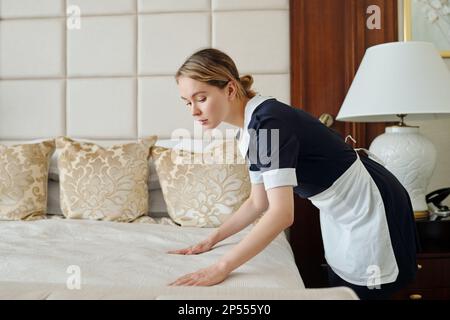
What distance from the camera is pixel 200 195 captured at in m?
1.89

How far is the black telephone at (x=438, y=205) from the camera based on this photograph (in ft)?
6.28

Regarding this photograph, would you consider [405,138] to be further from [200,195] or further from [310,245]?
[200,195]

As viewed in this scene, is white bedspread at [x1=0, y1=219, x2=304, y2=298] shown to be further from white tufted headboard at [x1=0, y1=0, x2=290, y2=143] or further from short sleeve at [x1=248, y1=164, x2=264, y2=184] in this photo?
white tufted headboard at [x1=0, y1=0, x2=290, y2=143]

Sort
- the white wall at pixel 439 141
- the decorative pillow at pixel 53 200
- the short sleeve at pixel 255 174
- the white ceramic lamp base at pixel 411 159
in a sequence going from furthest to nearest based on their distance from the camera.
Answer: the white wall at pixel 439 141, the decorative pillow at pixel 53 200, the white ceramic lamp base at pixel 411 159, the short sleeve at pixel 255 174

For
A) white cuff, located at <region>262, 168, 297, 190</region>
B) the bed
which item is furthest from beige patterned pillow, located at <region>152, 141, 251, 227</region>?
white cuff, located at <region>262, 168, 297, 190</region>

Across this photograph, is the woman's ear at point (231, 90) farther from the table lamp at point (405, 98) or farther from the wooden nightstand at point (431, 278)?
the wooden nightstand at point (431, 278)

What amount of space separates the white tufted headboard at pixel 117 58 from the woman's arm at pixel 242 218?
100 centimetres

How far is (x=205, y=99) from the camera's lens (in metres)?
1.20

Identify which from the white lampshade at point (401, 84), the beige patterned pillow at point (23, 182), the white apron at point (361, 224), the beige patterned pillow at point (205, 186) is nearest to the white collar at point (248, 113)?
the white apron at point (361, 224)

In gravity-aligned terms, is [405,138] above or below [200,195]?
above

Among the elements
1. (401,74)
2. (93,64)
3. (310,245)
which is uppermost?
(93,64)

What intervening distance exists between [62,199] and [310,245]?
124 cm

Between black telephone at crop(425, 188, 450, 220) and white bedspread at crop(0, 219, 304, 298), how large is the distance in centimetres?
73

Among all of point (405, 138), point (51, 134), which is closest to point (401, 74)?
point (405, 138)
